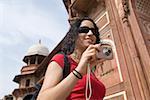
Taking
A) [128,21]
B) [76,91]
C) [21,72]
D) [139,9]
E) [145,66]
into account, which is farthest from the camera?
[21,72]

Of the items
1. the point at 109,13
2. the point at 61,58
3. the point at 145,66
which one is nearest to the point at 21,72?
the point at 109,13

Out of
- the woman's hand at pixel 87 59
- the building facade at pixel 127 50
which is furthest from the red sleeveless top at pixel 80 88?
the building facade at pixel 127 50

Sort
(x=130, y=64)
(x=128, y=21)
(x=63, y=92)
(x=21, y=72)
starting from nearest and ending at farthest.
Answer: (x=63, y=92)
(x=130, y=64)
(x=128, y=21)
(x=21, y=72)

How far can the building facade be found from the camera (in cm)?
456

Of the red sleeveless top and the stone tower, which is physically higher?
the stone tower

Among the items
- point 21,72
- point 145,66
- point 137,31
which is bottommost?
point 145,66

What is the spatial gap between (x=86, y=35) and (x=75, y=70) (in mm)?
375

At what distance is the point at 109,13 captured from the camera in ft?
20.5

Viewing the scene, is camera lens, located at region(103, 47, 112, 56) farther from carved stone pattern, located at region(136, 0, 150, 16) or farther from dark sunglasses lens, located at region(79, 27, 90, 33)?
carved stone pattern, located at region(136, 0, 150, 16)

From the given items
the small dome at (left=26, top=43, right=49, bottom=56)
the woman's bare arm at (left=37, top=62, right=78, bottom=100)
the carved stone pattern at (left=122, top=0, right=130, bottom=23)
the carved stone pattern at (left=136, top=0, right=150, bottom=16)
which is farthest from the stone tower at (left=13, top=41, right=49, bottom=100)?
the woman's bare arm at (left=37, top=62, right=78, bottom=100)

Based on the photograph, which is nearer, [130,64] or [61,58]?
[61,58]

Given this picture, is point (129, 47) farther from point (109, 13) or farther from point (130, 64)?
point (109, 13)

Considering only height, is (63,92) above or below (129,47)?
below

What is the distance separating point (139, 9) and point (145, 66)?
6.07 ft
